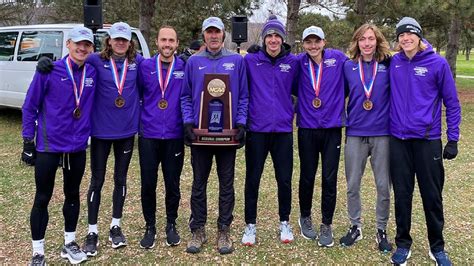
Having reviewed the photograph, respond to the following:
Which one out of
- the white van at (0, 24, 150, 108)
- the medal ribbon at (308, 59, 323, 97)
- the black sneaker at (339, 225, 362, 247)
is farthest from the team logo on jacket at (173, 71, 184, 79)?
the white van at (0, 24, 150, 108)

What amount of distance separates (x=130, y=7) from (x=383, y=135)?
14666mm

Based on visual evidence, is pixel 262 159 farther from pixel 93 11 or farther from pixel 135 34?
pixel 135 34

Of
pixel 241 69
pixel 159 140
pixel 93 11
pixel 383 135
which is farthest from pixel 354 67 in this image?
pixel 93 11

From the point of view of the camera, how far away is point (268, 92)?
3.79 m

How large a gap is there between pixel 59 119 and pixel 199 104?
3.58 feet

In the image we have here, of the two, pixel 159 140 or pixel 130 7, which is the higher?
pixel 130 7

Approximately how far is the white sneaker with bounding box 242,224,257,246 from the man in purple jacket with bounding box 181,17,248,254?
20cm

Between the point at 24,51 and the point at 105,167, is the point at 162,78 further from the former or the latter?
the point at 24,51

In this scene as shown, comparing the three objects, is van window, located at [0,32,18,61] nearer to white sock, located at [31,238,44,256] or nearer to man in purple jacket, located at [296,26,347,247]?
white sock, located at [31,238,44,256]

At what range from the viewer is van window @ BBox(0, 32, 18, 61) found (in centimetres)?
914

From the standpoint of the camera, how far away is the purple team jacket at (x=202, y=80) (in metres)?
3.60

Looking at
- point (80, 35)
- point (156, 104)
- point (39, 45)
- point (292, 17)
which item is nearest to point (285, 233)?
point (156, 104)

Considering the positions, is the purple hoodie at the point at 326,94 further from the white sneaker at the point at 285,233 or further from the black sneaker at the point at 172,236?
the black sneaker at the point at 172,236

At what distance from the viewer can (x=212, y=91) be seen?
11.7 feet
